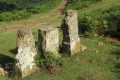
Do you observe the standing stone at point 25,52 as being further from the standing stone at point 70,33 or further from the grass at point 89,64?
the standing stone at point 70,33

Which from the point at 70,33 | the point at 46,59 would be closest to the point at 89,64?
the point at 70,33

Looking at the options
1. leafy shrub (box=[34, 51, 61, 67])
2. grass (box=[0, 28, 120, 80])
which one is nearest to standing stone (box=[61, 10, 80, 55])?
grass (box=[0, 28, 120, 80])

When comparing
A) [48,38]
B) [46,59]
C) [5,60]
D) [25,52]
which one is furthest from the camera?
[5,60]

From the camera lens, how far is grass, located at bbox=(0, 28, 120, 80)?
5.42 metres

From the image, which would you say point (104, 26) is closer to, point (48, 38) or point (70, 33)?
point (70, 33)

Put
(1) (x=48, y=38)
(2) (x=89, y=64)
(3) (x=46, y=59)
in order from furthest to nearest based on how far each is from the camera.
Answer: (2) (x=89, y=64), (1) (x=48, y=38), (3) (x=46, y=59)

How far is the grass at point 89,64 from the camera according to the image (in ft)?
17.8

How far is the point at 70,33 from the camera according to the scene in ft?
21.9

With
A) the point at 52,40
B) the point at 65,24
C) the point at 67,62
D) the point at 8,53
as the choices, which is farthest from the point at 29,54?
the point at 8,53

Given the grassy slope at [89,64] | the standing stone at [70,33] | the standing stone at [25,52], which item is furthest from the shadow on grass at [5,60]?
the standing stone at [70,33]

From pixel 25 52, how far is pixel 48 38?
117 cm

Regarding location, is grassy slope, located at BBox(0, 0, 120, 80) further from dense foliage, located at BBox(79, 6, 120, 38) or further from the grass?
dense foliage, located at BBox(79, 6, 120, 38)

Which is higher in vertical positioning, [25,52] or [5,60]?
[25,52]

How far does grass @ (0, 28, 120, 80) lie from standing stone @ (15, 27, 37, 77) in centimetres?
36
